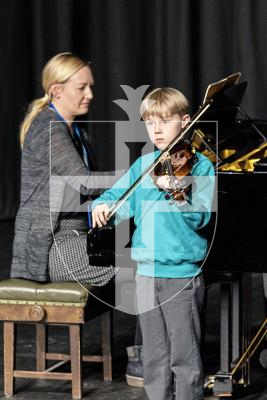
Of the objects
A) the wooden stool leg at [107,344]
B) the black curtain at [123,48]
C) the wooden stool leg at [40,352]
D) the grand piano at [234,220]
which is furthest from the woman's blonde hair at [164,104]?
the black curtain at [123,48]

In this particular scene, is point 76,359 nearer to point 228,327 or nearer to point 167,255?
point 228,327

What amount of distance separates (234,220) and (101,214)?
49 cm

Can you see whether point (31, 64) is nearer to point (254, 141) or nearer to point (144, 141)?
point (144, 141)

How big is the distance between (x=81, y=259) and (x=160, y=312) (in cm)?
68

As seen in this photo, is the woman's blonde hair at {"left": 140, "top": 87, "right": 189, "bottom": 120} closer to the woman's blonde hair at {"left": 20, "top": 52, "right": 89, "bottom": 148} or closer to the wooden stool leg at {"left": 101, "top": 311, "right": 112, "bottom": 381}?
the woman's blonde hair at {"left": 20, "top": 52, "right": 89, "bottom": 148}

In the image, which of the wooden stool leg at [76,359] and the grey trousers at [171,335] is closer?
the grey trousers at [171,335]

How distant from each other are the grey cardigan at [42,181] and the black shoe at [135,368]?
0.48 m

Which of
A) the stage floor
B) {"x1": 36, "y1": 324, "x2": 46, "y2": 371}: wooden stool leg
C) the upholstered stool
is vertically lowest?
the stage floor

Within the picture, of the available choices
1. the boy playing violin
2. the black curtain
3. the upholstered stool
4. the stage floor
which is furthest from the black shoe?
the black curtain

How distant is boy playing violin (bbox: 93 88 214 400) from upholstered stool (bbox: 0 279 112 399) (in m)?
0.50

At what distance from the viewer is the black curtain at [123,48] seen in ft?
24.2

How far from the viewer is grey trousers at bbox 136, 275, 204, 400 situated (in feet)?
11.0

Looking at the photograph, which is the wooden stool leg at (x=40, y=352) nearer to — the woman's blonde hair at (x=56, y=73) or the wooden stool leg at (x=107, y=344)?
the wooden stool leg at (x=107, y=344)

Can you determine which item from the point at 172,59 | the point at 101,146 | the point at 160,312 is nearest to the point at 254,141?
the point at 160,312
